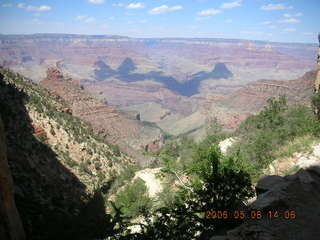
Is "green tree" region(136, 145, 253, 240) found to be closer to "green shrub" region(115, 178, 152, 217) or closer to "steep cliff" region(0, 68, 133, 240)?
"steep cliff" region(0, 68, 133, 240)

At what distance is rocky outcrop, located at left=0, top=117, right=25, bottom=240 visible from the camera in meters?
11.2

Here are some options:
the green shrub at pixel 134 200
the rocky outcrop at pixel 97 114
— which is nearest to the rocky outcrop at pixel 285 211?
the green shrub at pixel 134 200

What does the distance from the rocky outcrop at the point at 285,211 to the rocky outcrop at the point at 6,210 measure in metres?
7.73

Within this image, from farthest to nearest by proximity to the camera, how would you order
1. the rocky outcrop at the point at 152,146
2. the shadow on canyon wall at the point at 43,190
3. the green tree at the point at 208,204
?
the rocky outcrop at the point at 152,146 → the shadow on canyon wall at the point at 43,190 → the green tree at the point at 208,204

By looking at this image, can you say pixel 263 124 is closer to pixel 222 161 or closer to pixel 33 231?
pixel 222 161

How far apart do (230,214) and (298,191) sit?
10.2 feet

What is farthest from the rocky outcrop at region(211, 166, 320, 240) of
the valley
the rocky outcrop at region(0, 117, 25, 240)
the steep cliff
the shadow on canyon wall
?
the steep cliff

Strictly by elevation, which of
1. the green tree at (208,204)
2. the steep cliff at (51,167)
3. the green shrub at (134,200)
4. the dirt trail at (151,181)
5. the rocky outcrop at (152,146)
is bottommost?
the rocky outcrop at (152,146)

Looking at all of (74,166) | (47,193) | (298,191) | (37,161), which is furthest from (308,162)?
(74,166)

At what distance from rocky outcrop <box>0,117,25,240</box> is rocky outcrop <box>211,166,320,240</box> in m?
7.73

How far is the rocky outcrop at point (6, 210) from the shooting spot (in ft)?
36.7

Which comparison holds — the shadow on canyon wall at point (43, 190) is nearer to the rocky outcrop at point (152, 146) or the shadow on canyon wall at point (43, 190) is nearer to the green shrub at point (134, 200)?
the green shrub at point (134, 200)

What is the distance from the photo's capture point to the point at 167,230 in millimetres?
13016

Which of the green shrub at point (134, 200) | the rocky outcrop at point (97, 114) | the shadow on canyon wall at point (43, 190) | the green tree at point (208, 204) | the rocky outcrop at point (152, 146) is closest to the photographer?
the green tree at point (208, 204)
